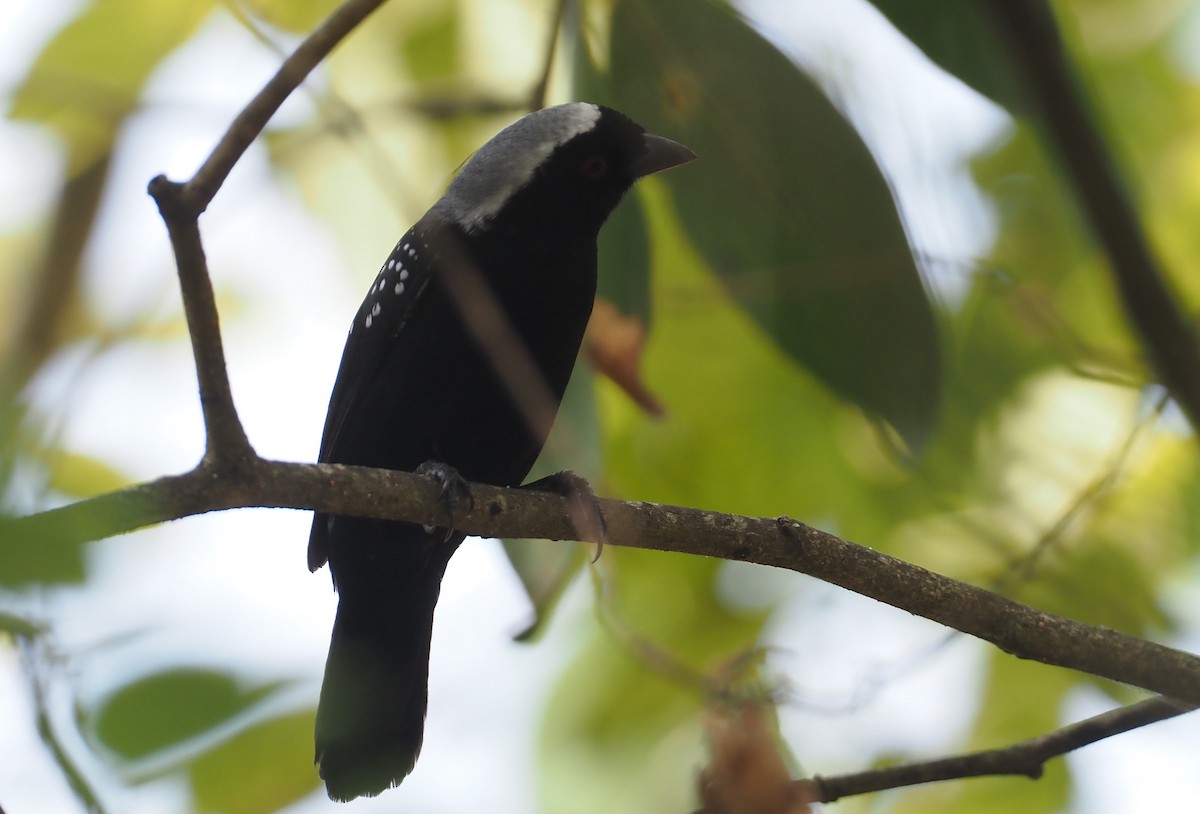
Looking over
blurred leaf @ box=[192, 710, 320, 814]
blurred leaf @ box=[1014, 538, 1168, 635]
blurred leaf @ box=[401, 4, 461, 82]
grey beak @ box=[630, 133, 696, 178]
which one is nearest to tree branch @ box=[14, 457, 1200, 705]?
blurred leaf @ box=[192, 710, 320, 814]

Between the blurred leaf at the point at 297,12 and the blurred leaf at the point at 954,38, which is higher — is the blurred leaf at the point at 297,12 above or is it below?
above

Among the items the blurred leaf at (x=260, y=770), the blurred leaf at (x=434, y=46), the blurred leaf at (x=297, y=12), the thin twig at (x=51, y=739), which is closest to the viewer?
the thin twig at (x=51, y=739)

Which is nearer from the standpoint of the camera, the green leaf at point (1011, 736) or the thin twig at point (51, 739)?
the thin twig at point (51, 739)

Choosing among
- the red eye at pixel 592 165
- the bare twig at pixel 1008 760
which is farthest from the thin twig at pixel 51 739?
the red eye at pixel 592 165

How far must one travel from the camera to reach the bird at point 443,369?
3.33m

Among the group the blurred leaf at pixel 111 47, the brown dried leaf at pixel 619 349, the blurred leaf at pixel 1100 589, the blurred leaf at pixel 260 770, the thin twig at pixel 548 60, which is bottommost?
the blurred leaf at pixel 260 770

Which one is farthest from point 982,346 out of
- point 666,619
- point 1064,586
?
point 666,619

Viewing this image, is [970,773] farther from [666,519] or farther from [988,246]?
[988,246]

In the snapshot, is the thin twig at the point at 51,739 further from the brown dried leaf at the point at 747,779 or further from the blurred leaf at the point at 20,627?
the brown dried leaf at the point at 747,779

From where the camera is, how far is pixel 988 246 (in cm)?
401

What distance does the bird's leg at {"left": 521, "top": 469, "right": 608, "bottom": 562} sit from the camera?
2699mm

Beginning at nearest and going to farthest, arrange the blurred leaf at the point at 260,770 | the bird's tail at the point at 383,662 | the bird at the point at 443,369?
the blurred leaf at the point at 260,770 → the bird at the point at 443,369 → the bird's tail at the point at 383,662

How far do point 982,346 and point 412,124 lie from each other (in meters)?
2.07

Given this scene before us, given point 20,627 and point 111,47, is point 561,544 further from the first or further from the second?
point 111,47
